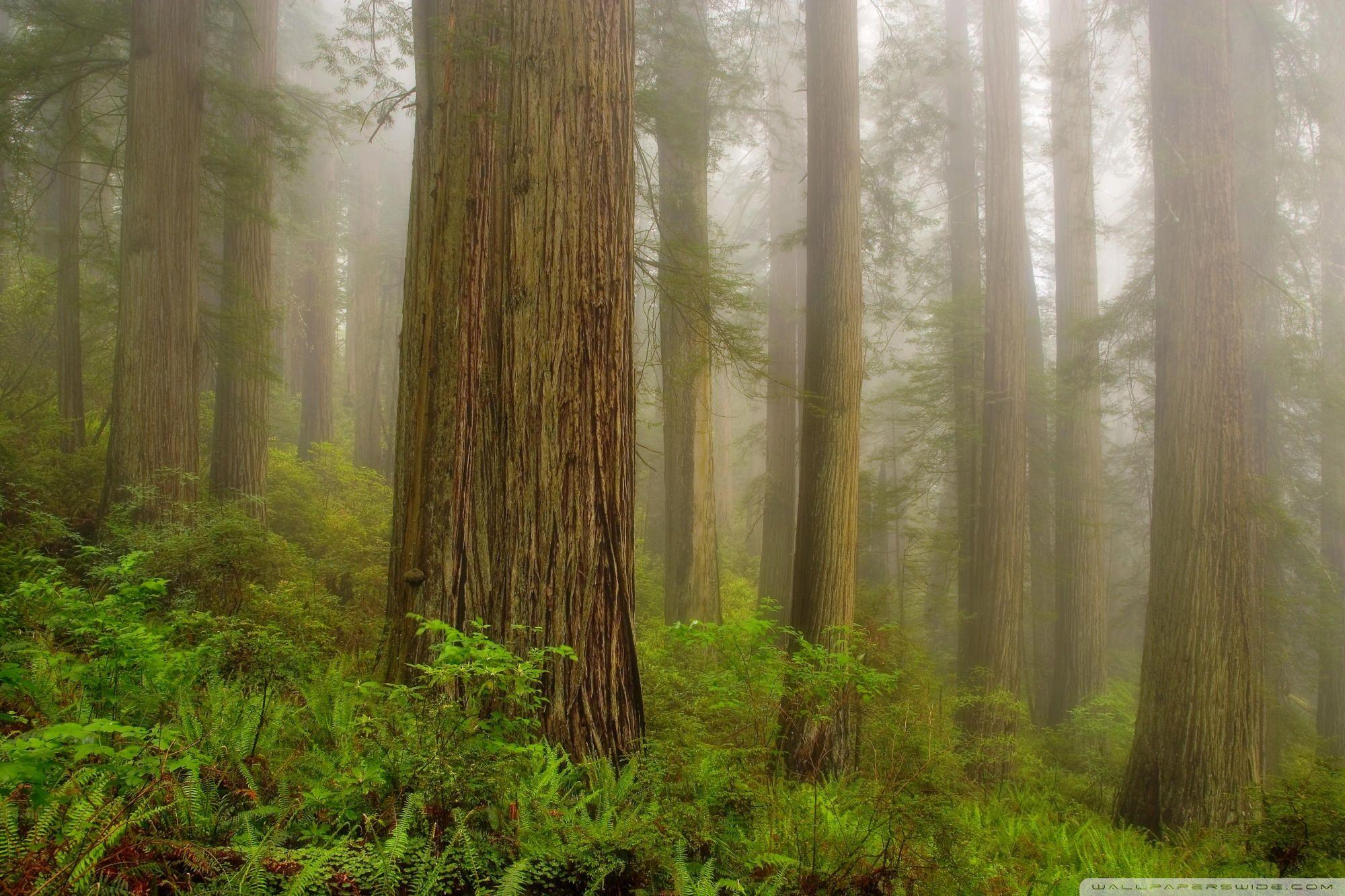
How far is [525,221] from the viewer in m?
3.63

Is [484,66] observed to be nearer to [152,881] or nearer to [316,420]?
[152,881]

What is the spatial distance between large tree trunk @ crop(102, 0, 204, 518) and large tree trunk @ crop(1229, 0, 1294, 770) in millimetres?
13441

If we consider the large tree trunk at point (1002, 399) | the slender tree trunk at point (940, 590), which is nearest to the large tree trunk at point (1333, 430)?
the large tree trunk at point (1002, 399)

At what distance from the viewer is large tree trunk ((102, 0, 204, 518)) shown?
784 centimetres

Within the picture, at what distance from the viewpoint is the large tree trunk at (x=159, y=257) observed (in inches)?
309

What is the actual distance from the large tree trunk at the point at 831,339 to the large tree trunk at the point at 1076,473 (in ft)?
16.0

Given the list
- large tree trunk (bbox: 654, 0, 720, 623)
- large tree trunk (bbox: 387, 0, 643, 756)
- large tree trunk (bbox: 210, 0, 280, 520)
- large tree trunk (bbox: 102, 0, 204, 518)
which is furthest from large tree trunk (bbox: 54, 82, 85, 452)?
large tree trunk (bbox: 387, 0, 643, 756)

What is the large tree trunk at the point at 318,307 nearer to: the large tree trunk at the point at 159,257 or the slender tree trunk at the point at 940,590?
the large tree trunk at the point at 159,257

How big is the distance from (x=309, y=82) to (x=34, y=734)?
31.7m

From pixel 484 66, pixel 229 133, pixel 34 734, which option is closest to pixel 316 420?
pixel 229 133

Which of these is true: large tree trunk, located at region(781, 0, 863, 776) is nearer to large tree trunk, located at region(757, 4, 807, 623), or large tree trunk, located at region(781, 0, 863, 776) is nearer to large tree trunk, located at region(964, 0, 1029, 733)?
large tree trunk, located at region(757, 4, 807, 623)

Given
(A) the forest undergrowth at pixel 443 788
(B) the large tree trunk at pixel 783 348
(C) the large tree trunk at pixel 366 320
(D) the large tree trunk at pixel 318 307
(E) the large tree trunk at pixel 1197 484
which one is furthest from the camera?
(C) the large tree trunk at pixel 366 320

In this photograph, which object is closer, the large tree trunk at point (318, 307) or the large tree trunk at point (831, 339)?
the large tree trunk at point (831, 339)

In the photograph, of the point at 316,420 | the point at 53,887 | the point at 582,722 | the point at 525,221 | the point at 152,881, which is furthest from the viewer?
→ the point at 316,420
